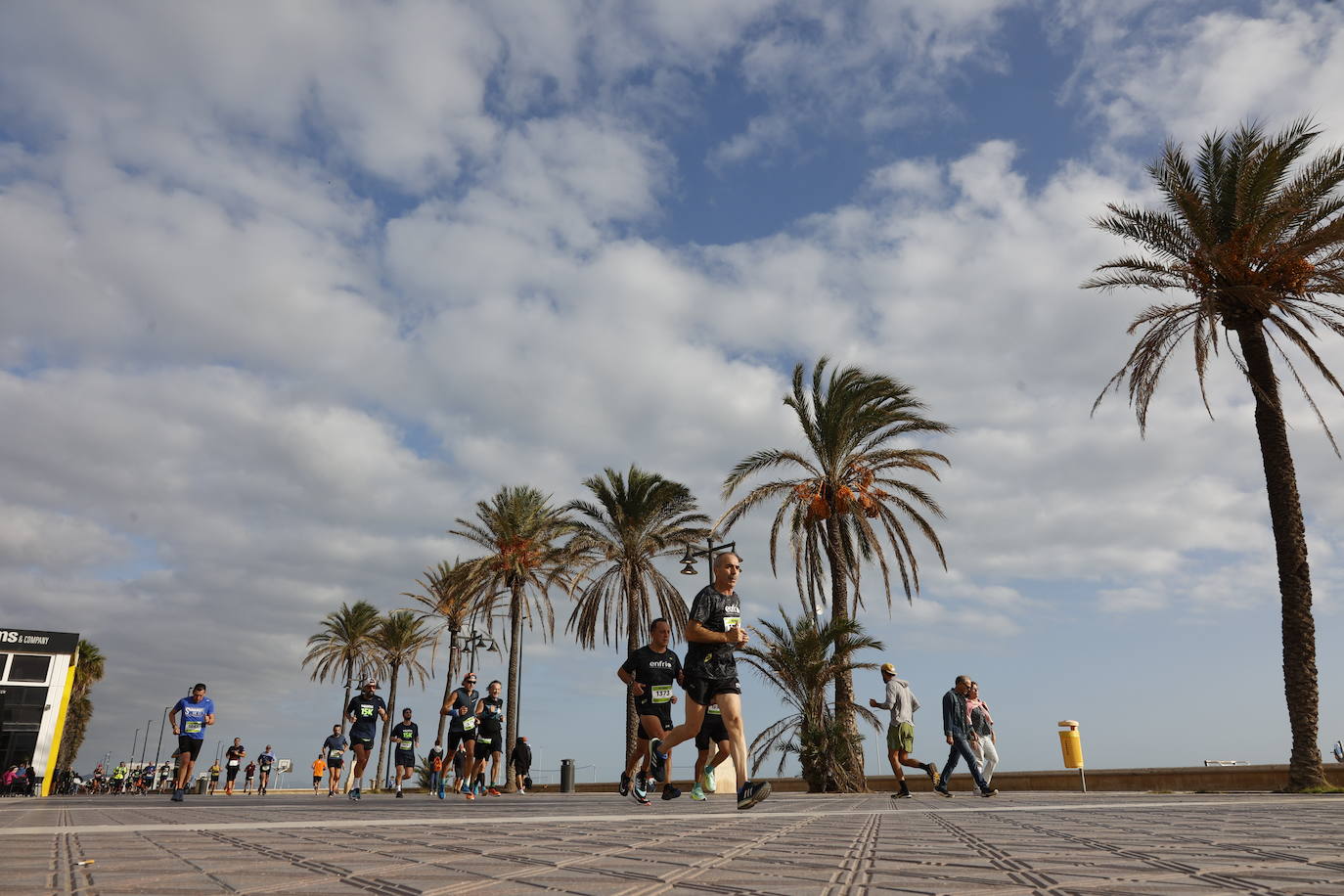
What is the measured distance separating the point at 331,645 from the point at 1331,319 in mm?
44616

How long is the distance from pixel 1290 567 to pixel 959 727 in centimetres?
756

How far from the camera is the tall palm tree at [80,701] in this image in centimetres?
4994

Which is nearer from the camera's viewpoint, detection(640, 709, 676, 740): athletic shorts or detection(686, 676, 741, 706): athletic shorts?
detection(686, 676, 741, 706): athletic shorts

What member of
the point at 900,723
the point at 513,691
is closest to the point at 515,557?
the point at 513,691

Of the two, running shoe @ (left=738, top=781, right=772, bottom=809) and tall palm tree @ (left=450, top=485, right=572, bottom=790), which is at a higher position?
tall palm tree @ (left=450, top=485, right=572, bottom=790)

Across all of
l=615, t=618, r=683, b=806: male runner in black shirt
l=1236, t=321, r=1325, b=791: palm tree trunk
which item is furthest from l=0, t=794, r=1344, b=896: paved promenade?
l=1236, t=321, r=1325, b=791: palm tree trunk

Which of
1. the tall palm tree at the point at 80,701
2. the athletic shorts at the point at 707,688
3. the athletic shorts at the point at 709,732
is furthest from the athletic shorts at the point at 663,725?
the tall palm tree at the point at 80,701

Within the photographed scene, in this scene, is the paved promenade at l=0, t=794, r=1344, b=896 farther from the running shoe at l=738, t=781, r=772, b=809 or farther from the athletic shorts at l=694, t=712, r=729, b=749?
the athletic shorts at l=694, t=712, r=729, b=749

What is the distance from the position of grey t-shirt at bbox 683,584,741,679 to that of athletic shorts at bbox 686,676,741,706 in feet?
0.13

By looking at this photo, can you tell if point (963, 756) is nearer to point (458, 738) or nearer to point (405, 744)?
point (458, 738)

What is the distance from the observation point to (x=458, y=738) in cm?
1516

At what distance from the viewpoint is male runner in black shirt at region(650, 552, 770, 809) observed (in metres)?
7.15

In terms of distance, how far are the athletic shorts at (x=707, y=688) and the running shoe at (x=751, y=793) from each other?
0.75 m

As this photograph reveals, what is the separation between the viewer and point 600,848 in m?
3.60
